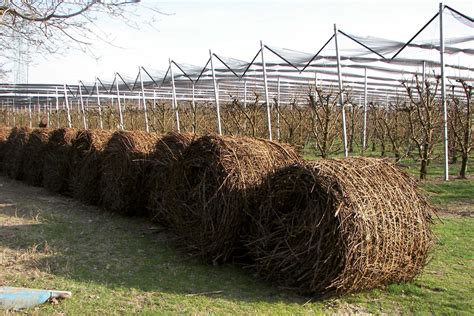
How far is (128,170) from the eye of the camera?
27.7 ft

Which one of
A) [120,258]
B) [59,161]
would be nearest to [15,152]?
[59,161]

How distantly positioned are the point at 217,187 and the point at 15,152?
1067cm

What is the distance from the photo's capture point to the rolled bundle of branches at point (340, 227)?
175 inches

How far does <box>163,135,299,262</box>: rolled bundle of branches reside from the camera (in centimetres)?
562

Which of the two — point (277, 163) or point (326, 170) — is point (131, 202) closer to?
point (277, 163)

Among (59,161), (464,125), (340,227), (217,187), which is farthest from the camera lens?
(464,125)

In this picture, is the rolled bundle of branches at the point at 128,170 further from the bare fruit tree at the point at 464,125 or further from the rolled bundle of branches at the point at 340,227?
the bare fruit tree at the point at 464,125

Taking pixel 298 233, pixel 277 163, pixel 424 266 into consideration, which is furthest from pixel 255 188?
pixel 424 266

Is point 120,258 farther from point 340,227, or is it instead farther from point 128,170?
point 340,227

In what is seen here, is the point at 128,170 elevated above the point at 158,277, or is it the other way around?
the point at 128,170

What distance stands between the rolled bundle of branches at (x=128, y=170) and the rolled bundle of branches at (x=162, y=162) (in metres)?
0.40

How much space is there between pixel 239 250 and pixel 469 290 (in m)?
2.58

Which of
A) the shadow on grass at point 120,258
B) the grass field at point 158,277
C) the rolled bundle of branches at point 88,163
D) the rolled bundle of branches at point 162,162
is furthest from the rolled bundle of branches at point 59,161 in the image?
the rolled bundle of branches at point 162,162

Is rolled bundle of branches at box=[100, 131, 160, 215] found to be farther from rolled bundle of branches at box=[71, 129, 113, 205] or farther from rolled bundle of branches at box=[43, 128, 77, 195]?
rolled bundle of branches at box=[43, 128, 77, 195]
